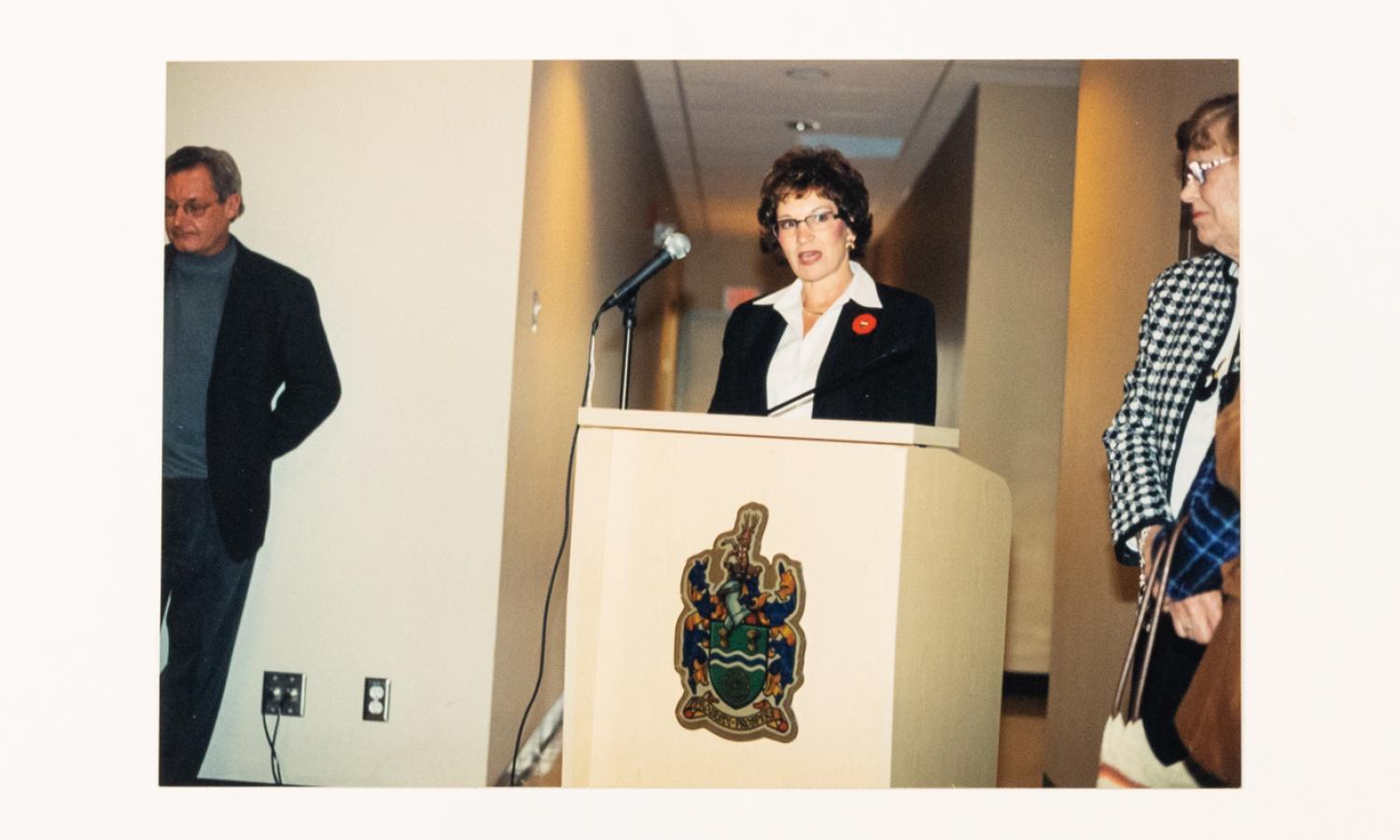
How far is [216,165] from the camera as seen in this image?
104 inches

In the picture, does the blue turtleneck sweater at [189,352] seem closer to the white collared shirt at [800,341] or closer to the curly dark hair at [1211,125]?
the white collared shirt at [800,341]

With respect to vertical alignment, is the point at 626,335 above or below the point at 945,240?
below

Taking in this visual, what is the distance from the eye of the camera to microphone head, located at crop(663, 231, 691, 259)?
82.5 inches

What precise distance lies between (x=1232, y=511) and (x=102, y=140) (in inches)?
88.2

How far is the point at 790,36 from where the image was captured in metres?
2.41

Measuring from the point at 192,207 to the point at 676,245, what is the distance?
117 cm

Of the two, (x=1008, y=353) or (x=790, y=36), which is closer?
(x=790, y=36)

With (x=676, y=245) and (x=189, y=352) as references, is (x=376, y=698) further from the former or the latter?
(x=676, y=245)

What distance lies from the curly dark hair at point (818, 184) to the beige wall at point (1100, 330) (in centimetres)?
75

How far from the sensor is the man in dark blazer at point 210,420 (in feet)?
8.48

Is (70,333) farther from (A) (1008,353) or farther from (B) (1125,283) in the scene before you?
(A) (1008,353)

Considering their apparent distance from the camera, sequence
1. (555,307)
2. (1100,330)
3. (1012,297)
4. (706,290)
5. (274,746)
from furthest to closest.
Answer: (706,290) → (1012,297) → (555,307) → (1100,330) → (274,746)

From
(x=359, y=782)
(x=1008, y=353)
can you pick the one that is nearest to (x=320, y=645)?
(x=359, y=782)

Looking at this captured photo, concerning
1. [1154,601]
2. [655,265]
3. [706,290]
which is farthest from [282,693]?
[706,290]
